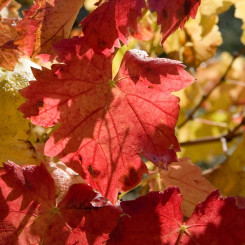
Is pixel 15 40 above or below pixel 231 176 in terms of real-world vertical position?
above

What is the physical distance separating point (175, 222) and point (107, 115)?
0.19m

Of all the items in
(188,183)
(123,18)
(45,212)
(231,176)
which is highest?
(123,18)

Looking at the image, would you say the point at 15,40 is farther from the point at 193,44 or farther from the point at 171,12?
the point at 193,44

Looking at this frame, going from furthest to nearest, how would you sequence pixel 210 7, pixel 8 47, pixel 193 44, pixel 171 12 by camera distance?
pixel 193 44, pixel 210 7, pixel 8 47, pixel 171 12

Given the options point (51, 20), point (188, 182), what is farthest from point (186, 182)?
point (51, 20)

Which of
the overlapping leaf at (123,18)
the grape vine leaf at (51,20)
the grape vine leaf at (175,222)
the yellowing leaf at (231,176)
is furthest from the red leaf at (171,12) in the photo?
the yellowing leaf at (231,176)

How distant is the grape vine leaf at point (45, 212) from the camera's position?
2.33 feet

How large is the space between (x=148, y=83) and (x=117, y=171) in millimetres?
139

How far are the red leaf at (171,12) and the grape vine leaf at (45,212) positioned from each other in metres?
0.27

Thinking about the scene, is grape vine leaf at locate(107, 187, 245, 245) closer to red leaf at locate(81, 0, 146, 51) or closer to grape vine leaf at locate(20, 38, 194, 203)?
grape vine leaf at locate(20, 38, 194, 203)

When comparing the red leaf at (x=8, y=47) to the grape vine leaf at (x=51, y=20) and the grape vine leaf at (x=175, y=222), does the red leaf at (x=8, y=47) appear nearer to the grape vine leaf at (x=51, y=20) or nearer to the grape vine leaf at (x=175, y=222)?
the grape vine leaf at (x=51, y=20)

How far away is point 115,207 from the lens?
72 cm

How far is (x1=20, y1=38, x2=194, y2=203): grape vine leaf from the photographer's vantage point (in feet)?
2.32

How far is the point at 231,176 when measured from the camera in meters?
1.09
